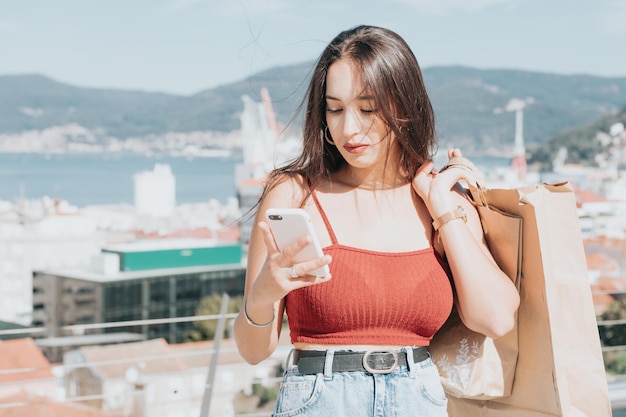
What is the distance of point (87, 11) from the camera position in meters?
103

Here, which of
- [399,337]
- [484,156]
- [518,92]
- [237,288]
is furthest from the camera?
[518,92]

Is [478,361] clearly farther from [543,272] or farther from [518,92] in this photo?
[518,92]

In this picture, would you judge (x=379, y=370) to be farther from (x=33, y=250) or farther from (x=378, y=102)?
(x=33, y=250)

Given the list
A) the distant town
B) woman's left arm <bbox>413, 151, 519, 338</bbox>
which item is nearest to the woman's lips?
woman's left arm <bbox>413, 151, 519, 338</bbox>

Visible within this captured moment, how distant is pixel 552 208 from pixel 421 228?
0.16 meters

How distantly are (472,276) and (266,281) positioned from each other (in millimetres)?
257

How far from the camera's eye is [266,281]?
0.81 metres

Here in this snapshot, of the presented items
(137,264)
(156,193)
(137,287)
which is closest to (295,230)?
(137,287)

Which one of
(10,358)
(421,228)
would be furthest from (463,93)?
(421,228)

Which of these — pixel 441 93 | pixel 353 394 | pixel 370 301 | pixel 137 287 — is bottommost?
pixel 137 287

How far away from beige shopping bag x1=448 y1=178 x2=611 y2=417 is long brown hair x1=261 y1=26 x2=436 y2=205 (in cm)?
→ 13

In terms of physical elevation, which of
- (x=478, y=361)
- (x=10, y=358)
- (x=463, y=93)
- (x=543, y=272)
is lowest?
(x=10, y=358)

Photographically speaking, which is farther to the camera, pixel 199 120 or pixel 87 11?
pixel 87 11

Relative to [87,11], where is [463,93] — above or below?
below
